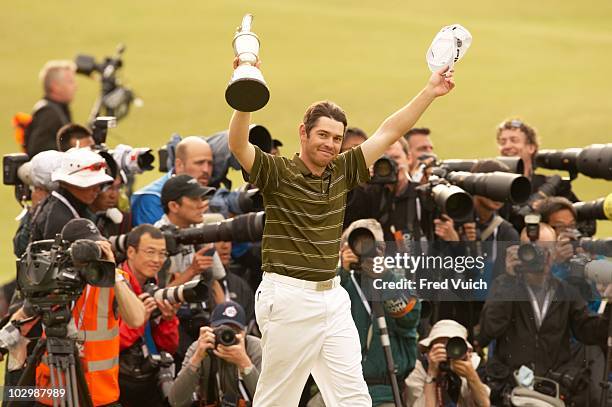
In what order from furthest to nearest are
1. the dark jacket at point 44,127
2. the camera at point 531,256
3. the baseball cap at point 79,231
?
the dark jacket at point 44,127
the camera at point 531,256
the baseball cap at point 79,231

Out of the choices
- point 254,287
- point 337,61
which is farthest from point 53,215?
point 337,61

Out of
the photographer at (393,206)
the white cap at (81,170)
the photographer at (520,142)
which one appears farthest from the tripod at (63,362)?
the photographer at (520,142)

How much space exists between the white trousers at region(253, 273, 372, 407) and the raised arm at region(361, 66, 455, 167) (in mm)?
792

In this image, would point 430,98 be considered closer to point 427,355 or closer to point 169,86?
point 427,355

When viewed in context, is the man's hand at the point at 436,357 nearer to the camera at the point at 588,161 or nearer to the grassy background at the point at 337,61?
the camera at the point at 588,161

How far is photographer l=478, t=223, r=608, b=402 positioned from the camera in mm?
8602

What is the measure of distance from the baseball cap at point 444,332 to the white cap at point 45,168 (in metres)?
2.62

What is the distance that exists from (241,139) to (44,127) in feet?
29.1

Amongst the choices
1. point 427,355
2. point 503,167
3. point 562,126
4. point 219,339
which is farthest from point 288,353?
point 562,126

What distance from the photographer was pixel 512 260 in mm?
8617

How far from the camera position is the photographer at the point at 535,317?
28.2 ft

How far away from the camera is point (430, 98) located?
684 centimetres

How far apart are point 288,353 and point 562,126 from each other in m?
20.4

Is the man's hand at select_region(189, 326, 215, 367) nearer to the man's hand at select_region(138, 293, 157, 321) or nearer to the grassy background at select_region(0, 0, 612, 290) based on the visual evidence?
the man's hand at select_region(138, 293, 157, 321)
